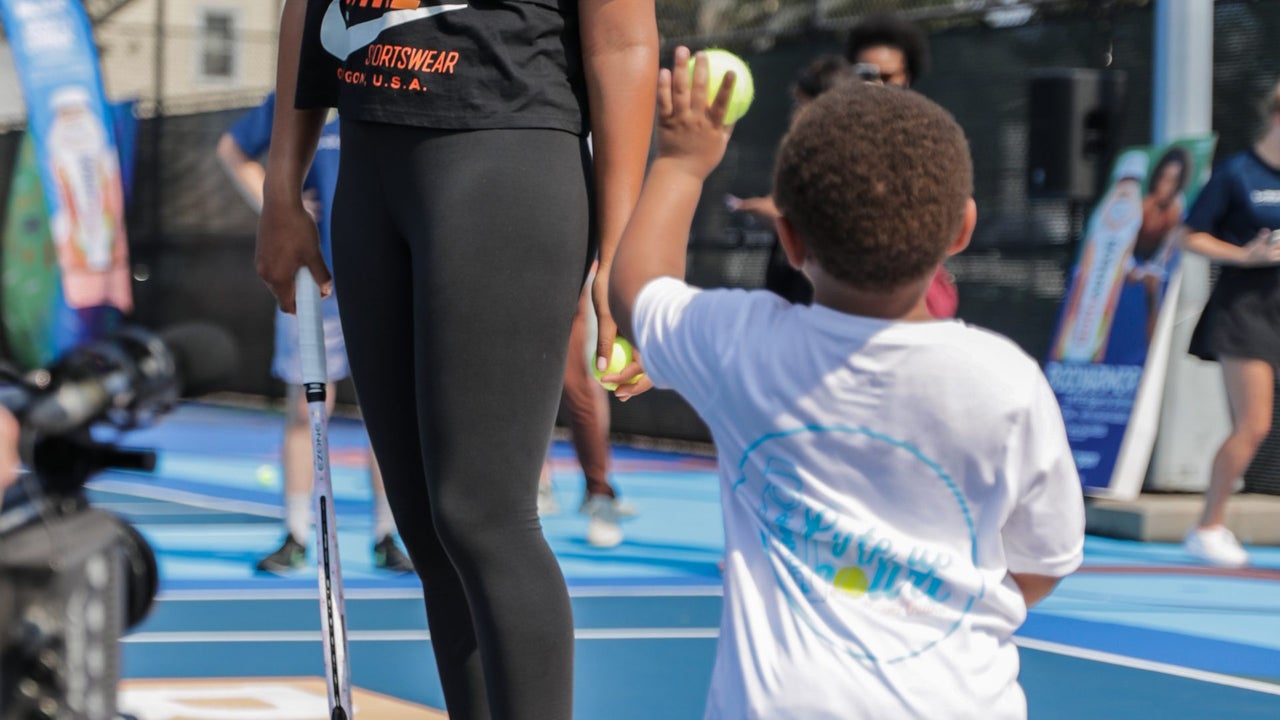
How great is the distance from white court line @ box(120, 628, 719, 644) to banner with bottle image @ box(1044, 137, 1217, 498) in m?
3.68

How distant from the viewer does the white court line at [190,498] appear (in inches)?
356

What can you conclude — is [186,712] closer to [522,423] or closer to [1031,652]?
[522,423]

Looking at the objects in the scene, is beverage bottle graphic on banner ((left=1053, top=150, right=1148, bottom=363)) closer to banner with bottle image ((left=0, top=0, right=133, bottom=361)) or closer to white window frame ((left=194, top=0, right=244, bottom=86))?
banner with bottle image ((left=0, top=0, right=133, bottom=361))

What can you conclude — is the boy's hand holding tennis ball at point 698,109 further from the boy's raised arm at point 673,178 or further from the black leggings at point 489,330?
the black leggings at point 489,330

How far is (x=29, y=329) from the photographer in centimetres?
1620

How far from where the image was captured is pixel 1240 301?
23.7 ft

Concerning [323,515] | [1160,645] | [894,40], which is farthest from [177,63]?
[323,515]

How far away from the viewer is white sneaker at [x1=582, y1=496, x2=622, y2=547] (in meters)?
7.55

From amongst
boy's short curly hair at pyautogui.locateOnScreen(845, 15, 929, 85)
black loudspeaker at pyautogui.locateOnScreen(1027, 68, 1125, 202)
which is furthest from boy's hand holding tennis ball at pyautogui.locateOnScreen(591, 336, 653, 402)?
black loudspeaker at pyautogui.locateOnScreen(1027, 68, 1125, 202)

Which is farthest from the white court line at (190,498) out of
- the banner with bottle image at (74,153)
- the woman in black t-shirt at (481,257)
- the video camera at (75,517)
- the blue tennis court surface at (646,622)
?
the video camera at (75,517)

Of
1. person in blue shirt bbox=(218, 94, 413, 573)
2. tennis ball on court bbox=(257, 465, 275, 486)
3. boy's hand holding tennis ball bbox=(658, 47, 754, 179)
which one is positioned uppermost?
boy's hand holding tennis ball bbox=(658, 47, 754, 179)

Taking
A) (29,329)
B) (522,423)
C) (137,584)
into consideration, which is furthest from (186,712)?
(29,329)

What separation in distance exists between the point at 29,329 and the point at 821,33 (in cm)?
815

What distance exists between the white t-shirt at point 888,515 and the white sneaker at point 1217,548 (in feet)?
18.7
